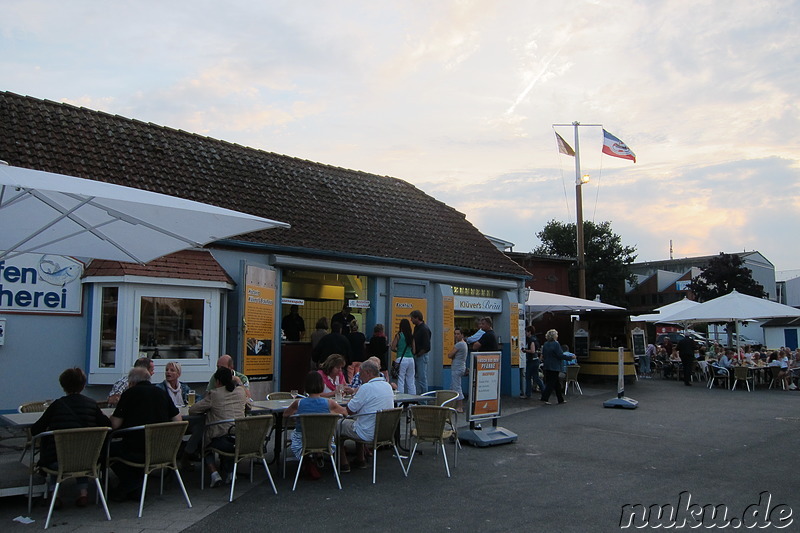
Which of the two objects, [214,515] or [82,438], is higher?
[82,438]

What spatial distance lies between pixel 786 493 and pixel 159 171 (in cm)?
1112

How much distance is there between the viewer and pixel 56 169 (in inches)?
450

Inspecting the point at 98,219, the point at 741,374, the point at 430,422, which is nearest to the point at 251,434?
the point at 430,422

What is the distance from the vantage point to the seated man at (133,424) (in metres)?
6.65

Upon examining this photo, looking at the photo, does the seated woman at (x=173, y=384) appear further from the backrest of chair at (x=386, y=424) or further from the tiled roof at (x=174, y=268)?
the tiled roof at (x=174, y=268)

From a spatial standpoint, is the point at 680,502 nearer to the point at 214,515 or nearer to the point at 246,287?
the point at 214,515

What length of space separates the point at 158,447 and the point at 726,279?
50700mm

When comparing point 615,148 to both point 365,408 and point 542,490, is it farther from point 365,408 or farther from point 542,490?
point 542,490

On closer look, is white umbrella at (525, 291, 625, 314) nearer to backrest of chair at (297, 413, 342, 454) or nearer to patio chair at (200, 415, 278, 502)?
backrest of chair at (297, 413, 342, 454)

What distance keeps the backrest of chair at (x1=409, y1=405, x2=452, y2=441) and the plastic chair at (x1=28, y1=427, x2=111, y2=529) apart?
337 centimetres

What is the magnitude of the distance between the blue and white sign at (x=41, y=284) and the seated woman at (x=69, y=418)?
15.1 ft

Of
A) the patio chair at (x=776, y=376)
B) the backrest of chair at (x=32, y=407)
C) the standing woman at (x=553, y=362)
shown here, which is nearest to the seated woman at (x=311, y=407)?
the backrest of chair at (x=32, y=407)

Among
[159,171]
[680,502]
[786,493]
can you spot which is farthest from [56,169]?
[786,493]

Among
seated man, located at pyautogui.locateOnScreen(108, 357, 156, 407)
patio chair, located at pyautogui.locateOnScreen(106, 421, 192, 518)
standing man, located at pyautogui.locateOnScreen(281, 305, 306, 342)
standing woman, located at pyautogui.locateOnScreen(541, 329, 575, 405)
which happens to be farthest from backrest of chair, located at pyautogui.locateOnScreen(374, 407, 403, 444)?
standing woman, located at pyautogui.locateOnScreen(541, 329, 575, 405)
